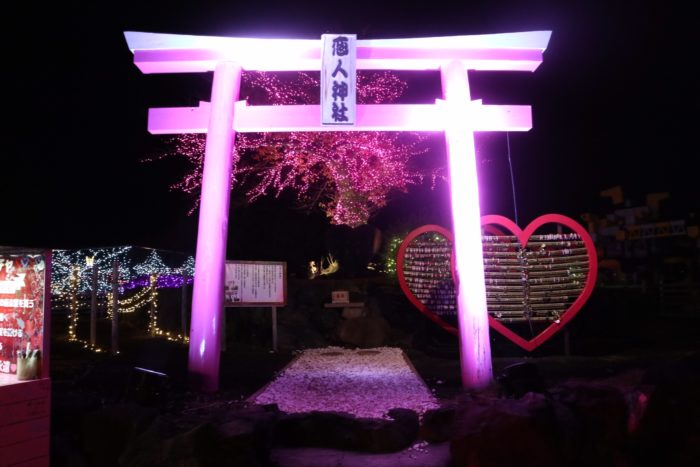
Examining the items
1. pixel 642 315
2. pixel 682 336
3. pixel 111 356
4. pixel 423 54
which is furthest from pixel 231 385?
pixel 642 315

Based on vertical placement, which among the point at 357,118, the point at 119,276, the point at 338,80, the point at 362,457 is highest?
the point at 338,80

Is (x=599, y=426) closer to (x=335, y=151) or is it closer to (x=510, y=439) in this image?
(x=510, y=439)

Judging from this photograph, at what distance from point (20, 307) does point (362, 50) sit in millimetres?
5728

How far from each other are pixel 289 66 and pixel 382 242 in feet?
28.4

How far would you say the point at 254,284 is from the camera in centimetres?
1148

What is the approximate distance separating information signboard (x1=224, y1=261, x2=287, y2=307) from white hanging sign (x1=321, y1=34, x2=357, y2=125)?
205 inches

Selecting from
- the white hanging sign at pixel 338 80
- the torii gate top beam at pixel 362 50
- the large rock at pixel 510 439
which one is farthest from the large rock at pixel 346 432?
the torii gate top beam at pixel 362 50

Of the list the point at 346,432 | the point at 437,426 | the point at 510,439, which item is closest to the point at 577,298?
the point at 437,426

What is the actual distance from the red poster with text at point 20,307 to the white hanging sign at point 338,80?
4384mm

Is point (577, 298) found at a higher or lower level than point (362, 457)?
higher

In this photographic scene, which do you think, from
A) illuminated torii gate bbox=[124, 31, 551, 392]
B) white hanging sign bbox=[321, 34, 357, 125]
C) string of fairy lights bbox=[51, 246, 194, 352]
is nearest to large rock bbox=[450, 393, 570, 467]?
illuminated torii gate bbox=[124, 31, 551, 392]

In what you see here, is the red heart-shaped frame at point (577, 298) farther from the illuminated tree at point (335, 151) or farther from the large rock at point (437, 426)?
the illuminated tree at point (335, 151)

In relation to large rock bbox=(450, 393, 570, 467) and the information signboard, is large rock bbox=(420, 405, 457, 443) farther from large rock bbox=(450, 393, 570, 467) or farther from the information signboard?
the information signboard

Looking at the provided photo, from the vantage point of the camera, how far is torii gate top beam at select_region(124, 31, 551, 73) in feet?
24.7
